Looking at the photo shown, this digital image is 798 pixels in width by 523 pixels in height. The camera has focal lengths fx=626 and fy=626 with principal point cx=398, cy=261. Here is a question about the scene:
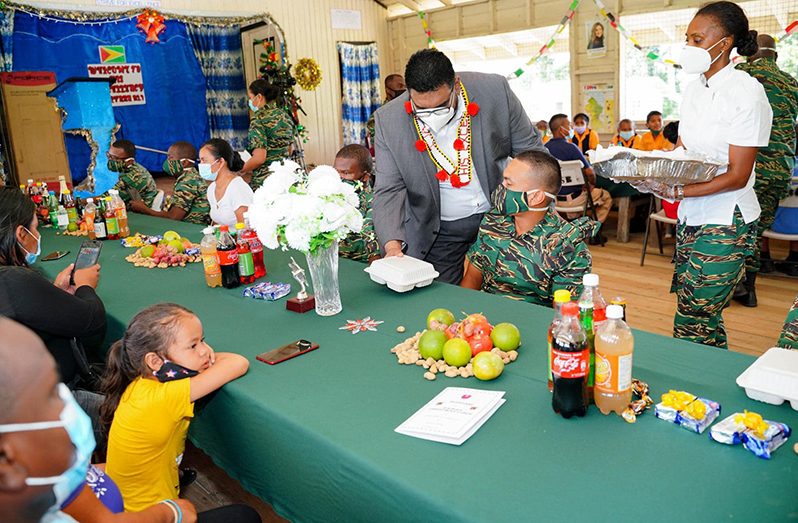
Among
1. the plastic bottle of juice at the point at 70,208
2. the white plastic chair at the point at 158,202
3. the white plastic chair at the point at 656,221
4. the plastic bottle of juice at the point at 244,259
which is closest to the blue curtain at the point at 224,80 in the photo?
the white plastic chair at the point at 158,202

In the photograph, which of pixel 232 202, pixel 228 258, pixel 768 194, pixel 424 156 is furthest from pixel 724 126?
pixel 232 202

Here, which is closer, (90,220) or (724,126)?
(724,126)

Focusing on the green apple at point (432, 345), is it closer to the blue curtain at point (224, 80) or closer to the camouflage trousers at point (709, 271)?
the camouflage trousers at point (709, 271)

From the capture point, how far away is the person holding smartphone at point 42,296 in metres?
1.82

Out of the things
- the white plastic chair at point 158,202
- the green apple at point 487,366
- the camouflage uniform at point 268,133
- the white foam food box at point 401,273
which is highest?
the camouflage uniform at point 268,133

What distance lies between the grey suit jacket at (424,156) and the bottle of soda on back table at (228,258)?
60 cm

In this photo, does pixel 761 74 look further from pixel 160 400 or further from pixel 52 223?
pixel 52 223

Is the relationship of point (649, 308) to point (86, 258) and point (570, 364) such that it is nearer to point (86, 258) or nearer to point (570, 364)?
point (570, 364)

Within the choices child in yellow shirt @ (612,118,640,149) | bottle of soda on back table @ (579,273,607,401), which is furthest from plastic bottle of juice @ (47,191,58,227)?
child in yellow shirt @ (612,118,640,149)

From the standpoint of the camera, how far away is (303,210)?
186cm

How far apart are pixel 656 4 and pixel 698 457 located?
267 inches

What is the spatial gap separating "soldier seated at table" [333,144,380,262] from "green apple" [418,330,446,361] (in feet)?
4.97

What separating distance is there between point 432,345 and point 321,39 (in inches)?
329

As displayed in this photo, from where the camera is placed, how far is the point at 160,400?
154 centimetres
